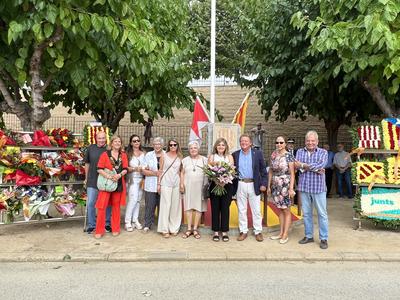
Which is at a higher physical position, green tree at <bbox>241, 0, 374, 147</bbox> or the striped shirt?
green tree at <bbox>241, 0, 374, 147</bbox>

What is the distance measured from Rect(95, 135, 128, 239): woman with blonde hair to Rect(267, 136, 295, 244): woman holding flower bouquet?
8.22 ft

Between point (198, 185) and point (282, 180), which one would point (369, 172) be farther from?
point (198, 185)

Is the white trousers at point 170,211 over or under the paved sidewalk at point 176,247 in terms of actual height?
over

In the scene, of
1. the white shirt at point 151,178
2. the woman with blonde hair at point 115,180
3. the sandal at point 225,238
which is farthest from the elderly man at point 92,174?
the sandal at point 225,238

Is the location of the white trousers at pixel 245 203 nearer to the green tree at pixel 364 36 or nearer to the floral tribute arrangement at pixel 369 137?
the floral tribute arrangement at pixel 369 137

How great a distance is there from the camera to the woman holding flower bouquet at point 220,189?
22.3 feet

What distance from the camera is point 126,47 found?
25.9 feet

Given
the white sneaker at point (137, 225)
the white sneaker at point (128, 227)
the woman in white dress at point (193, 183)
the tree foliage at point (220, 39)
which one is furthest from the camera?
the tree foliage at point (220, 39)

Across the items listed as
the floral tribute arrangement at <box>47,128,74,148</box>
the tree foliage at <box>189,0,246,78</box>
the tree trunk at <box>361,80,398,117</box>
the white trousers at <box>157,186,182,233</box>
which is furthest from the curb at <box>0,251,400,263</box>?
the tree foliage at <box>189,0,246,78</box>

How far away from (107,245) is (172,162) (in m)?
1.71

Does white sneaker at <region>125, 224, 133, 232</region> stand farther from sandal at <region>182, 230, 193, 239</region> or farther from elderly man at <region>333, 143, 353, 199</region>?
elderly man at <region>333, 143, 353, 199</region>

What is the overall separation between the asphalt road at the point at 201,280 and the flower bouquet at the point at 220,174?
128 centimetres

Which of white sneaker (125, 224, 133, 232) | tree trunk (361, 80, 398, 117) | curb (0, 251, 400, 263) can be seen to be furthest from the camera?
tree trunk (361, 80, 398, 117)

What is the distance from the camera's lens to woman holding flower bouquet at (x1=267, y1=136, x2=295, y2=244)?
692cm
